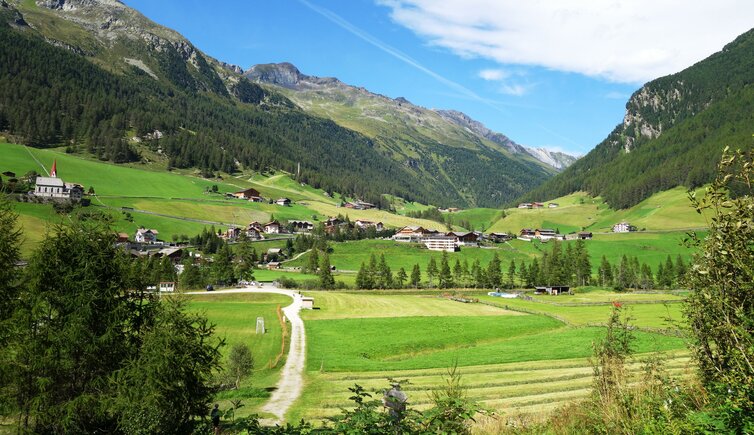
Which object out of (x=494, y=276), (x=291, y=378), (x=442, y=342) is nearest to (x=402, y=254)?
(x=494, y=276)

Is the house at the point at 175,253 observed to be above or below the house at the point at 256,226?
below

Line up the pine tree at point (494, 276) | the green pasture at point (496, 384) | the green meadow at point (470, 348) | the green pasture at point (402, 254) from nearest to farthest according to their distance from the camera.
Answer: the green pasture at point (496, 384) → the green meadow at point (470, 348) → the pine tree at point (494, 276) → the green pasture at point (402, 254)

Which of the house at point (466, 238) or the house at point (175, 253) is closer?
the house at point (175, 253)

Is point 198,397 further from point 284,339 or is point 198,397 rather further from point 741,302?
point 284,339

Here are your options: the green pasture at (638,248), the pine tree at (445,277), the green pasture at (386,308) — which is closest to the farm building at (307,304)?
the green pasture at (386,308)

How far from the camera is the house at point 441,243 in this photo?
17962 centimetres

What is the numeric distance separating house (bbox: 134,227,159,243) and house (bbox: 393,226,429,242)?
90814 mm

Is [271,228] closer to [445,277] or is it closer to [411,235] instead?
[411,235]

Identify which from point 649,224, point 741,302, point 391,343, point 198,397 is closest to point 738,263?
point 741,302

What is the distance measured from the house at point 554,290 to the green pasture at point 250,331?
64330 millimetres

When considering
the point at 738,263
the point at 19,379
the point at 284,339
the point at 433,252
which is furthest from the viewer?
the point at 433,252

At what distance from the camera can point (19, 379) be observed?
13.4 m

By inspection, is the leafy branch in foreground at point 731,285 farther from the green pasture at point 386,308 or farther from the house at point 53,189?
the house at point 53,189

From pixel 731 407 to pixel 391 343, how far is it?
46.8m
